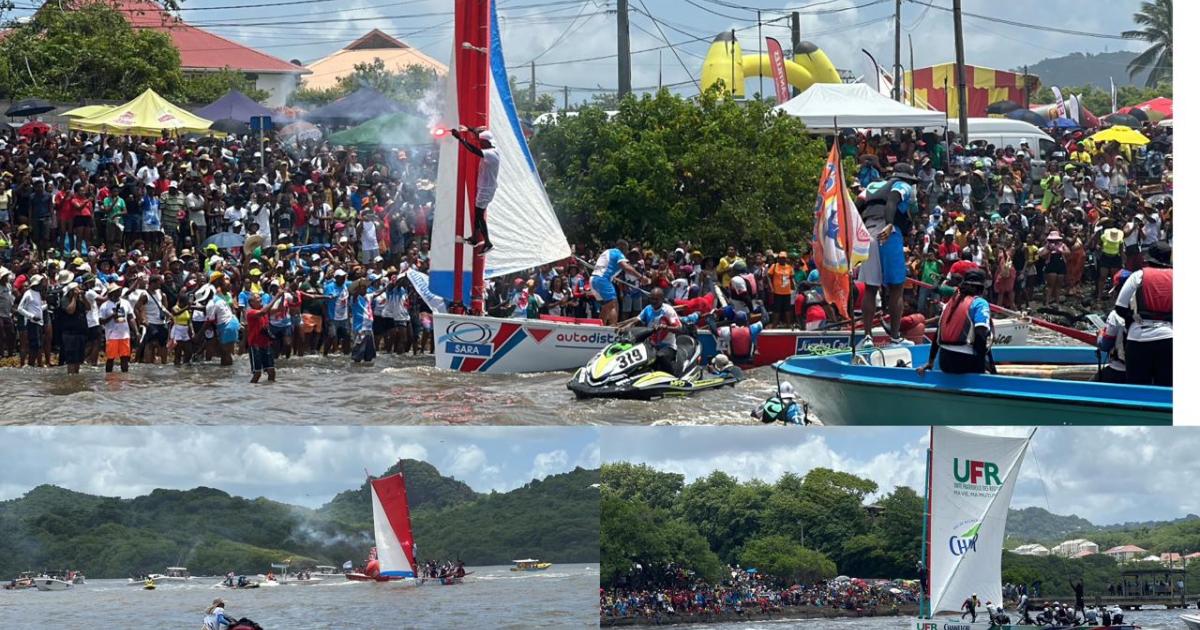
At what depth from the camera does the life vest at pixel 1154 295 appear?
15570 millimetres

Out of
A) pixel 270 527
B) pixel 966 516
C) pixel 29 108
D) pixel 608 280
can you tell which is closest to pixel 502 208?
pixel 608 280

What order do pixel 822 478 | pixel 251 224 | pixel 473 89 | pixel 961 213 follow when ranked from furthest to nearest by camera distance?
pixel 961 213 → pixel 251 224 → pixel 473 89 → pixel 822 478

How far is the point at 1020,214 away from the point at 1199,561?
11619mm

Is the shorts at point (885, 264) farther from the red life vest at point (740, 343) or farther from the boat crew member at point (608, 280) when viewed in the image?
the boat crew member at point (608, 280)

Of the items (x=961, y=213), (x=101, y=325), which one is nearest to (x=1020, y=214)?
(x=961, y=213)

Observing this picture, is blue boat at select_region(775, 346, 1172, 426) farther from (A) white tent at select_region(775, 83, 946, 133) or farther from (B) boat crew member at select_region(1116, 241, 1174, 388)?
(A) white tent at select_region(775, 83, 946, 133)

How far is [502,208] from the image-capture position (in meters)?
24.5

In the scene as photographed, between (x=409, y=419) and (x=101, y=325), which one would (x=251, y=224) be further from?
(x=409, y=419)

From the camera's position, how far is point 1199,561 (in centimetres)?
1945

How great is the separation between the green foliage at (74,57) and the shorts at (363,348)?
1530cm

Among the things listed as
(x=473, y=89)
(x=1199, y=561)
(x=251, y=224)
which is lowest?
(x=1199, y=561)

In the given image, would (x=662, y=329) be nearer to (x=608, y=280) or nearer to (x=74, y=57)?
(x=608, y=280)

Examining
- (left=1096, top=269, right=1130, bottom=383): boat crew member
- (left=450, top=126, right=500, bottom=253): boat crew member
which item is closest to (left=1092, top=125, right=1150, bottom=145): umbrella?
(left=450, top=126, right=500, bottom=253): boat crew member

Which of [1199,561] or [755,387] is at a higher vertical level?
[755,387]
